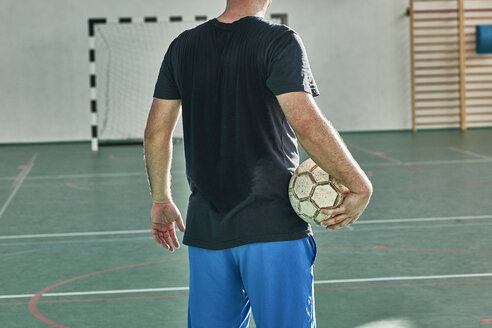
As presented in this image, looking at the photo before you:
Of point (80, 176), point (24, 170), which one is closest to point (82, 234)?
point (80, 176)

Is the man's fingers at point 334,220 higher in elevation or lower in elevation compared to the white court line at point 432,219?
higher

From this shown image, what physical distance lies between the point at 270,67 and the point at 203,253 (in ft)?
2.01

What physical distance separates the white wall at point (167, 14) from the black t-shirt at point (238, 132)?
13832 mm

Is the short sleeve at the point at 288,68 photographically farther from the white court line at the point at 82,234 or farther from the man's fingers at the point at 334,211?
the white court line at the point at 82,234

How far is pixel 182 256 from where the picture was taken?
578 cm

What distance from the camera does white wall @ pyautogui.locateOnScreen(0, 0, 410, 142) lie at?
616 inches

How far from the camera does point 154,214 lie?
2.71m

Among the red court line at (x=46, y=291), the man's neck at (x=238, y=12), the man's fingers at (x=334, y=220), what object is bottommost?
the red court line at (x=46, y=291)

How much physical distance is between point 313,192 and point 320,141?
18 centimetres

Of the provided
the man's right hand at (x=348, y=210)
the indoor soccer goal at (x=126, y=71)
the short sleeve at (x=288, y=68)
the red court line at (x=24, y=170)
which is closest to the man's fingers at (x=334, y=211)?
the man's right hand at (x=348, y=210)

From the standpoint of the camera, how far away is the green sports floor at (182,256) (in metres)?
4.34

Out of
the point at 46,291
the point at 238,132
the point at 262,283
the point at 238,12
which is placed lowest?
the point at 46,291

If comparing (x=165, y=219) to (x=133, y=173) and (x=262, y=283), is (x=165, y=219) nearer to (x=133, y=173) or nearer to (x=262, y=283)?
(x=262, y=283)

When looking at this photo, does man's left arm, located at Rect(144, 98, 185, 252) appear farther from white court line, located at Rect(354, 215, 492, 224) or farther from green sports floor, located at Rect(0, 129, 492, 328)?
white court line, located at Rect(354, 215, 492, 224)
